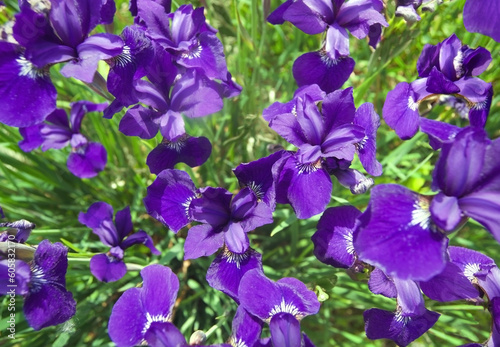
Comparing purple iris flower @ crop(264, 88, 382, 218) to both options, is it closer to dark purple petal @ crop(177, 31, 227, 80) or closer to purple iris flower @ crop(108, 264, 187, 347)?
dark purple petal @ crop(177, 31, 227, 80)

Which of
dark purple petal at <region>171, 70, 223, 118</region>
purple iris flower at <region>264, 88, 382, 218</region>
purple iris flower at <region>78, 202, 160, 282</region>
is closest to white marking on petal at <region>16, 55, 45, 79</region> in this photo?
dark purple petal at <region>171, 70, 223, 118</region>

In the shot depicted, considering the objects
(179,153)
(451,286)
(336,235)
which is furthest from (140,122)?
(451,286)

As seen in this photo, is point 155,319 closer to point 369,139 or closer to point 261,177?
point 261,177

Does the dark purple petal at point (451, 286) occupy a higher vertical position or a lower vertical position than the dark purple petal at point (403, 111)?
lower

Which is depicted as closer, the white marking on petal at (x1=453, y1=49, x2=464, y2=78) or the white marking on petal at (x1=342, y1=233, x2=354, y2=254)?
the white marking on petal at (x1=342, y1=233, x2=354, y2=254)

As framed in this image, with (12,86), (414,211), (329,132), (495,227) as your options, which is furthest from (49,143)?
(495,227)

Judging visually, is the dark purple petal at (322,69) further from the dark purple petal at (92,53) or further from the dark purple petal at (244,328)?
the dark purple petal at (244,328)

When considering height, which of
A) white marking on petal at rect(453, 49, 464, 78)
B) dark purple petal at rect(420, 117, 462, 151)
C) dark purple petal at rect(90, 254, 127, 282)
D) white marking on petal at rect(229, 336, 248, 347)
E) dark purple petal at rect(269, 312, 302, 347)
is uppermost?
white marking on petal at rect(453, 49, 464, 78)

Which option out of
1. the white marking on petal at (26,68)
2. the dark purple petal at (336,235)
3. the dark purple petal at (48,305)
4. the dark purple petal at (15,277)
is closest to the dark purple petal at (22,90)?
the white marking on petal at (26,68)
